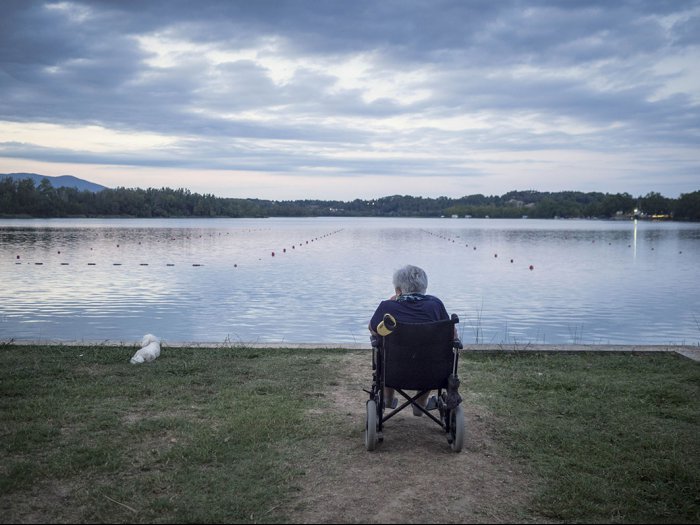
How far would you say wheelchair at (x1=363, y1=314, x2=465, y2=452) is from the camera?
207 inches

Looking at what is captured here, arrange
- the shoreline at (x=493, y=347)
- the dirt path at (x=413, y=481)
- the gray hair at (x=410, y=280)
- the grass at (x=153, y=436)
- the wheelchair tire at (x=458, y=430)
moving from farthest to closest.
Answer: the shoreline at (x=493, y=347) → the gray hair at (x=410, y=280) → the wheelchair tire at (x=458, y=430) → the grass at (x=153, y=436) → the dirt path at (x=413, y=481)

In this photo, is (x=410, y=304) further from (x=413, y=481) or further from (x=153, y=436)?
(x=153, y=436)

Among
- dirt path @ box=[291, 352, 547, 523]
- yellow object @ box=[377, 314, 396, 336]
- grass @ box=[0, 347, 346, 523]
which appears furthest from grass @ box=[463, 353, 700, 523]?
grass @ box=[0, 347, 346, 523]

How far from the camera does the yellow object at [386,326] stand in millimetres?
5230

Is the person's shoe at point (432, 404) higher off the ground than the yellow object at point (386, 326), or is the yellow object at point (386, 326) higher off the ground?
the yellow object at point (386, 326)

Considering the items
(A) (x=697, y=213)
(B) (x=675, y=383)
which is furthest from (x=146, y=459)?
(A) (x=697, y=213)

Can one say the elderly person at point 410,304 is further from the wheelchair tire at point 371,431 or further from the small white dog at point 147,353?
the small white dog at point 147,353

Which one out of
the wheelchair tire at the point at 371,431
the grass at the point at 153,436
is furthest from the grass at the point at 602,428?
the grass at the point at 153,436

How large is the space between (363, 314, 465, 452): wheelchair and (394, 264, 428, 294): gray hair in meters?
0.58

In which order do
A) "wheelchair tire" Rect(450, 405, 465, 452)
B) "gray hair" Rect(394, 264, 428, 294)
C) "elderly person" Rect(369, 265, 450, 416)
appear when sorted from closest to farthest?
"wheelchair tire" Rect(450, 405, 465, 452) < "elderly person" Rect(369, 265, 450, 416) < "gray hair" Rect(394, 264, 428, 294)

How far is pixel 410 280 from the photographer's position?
5824mm

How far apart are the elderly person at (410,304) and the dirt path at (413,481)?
0.59m

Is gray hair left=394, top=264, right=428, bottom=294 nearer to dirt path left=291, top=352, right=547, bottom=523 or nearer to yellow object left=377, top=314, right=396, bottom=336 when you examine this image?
yellow object left=377, top=314, right=396, bottom=336

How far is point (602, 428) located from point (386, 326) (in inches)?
93.9
